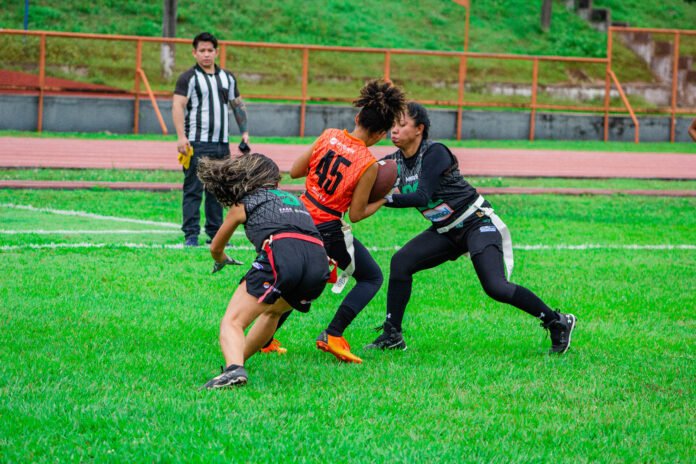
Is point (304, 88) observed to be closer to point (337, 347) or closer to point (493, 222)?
point (493, 222)

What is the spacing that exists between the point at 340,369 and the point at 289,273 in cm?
85

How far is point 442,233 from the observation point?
23.7 ft

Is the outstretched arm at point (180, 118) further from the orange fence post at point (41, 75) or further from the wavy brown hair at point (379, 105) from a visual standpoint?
the orange fence post at point (41, 75)

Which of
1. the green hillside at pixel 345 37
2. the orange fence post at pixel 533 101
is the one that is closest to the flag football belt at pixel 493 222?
the green hillside at pixel 345 37

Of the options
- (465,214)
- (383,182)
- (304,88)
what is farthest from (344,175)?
(304,88)

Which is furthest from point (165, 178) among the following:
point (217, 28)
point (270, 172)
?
point (217, 28)

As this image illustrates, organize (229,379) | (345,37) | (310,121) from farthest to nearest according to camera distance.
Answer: (345,37) → (310,121) → (229,379)

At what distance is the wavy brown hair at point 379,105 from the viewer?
646 cm

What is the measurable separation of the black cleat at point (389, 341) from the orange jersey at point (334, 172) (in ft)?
2.88

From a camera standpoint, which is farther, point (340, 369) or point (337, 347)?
point (337, 347)

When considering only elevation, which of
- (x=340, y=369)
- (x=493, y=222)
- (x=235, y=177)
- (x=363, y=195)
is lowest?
(x=340, y=369)

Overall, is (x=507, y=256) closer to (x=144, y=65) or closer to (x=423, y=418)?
(x=423, y=418)

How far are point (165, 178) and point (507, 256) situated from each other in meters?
10.1

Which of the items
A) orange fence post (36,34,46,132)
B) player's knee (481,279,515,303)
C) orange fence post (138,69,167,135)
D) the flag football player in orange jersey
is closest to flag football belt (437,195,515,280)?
player's knee (481,279,515,303)
